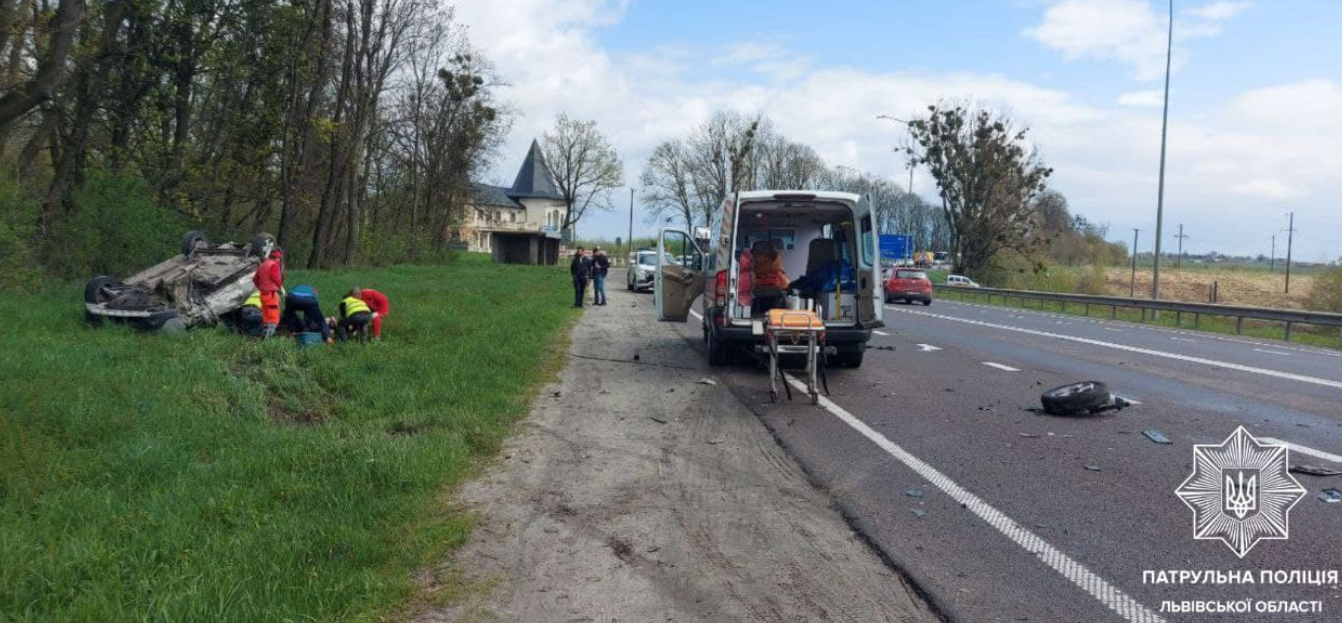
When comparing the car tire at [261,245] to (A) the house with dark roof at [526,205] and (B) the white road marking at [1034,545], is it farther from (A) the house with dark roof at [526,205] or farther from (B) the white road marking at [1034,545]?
(A) the house with dark roof at [526,205]

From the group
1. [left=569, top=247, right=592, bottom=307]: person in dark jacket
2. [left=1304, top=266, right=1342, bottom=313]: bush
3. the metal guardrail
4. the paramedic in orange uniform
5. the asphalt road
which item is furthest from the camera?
[left=1304, top=266, right=1342, bottom=313]: bush

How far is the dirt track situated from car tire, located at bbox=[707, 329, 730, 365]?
3.71m

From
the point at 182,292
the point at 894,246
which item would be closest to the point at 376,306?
the point at 182,292

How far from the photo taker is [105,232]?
21.3 metres

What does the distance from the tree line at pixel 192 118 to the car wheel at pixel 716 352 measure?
9059 millimetres

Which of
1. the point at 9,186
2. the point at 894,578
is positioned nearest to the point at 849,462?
the point at 894,578

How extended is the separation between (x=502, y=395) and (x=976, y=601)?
21.4ft

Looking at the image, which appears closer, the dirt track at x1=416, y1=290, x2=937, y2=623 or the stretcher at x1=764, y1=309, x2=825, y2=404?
the dirt track at x1=416, y1=290, x2=937, y2=623

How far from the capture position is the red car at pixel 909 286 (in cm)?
3694

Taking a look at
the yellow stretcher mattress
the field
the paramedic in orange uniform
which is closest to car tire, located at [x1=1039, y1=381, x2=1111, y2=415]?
the yellow stretcher mattress

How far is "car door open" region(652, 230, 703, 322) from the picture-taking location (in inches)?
588

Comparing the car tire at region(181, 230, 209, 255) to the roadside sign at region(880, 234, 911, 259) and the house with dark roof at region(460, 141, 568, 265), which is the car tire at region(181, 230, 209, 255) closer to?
the roadside sign at region(880, 234, 911, 259)


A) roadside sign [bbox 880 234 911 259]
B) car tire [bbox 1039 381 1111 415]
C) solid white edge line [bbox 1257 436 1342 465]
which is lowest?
solid white edge line [bbox 1257 436 1342 465]

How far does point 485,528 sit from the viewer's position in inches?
219
